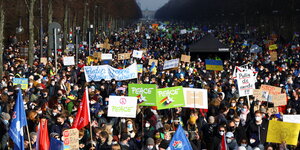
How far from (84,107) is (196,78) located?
32.7 feet

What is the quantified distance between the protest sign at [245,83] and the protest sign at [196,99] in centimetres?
219

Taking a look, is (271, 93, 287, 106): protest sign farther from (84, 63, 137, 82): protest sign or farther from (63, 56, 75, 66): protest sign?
(63, 56, 75, 66): protest sign

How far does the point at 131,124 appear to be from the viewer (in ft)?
35.9

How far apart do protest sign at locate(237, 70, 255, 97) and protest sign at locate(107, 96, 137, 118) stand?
4.42 m

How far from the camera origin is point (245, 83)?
15109 mm

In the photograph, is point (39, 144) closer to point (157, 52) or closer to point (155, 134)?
point (155, 134)

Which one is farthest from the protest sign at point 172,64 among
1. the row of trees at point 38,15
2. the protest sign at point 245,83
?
the row of trees at point 38,15

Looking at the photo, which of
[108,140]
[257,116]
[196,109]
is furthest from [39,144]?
[196,109]

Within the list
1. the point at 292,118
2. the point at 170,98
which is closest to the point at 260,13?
the point at 170,98

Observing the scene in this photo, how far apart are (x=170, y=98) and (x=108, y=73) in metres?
7.19

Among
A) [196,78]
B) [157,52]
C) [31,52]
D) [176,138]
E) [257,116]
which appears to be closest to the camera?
[176,138]

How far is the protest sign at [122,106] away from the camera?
11.5m

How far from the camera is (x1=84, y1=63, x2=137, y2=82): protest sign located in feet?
61.5

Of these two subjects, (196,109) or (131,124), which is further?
(196,109)
